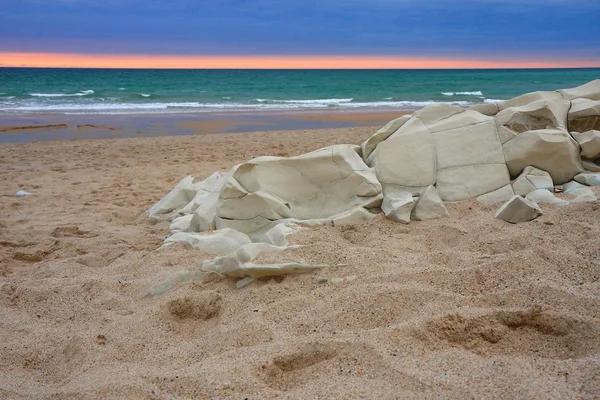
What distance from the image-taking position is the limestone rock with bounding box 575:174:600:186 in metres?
4.80

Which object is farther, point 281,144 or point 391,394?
point 281,144

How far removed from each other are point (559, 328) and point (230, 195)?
9.74 ft

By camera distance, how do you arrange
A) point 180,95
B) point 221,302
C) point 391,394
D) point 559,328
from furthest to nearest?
point 180,95 → point 221,302 → point 559,328 → point 391,394

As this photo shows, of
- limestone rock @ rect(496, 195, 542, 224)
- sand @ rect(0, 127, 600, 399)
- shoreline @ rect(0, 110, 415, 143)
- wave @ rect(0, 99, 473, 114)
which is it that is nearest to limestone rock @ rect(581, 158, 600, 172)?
sand @ rect(0, 127, 600, 399)

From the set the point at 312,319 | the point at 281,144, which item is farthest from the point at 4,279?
the point at 281,144

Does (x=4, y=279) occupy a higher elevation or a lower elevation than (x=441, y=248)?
lower

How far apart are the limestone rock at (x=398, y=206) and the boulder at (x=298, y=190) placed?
11cm

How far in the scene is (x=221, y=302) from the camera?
335cm

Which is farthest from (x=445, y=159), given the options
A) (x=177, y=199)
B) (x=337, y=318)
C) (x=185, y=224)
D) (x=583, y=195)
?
(x=177, y=199)

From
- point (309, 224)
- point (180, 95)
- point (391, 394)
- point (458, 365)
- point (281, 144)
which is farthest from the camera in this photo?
point (180, 95)

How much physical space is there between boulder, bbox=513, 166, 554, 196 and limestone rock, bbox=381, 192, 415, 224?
1002 millimetres

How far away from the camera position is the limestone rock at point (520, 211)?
411 centimetres

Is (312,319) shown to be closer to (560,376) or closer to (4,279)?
(560,376)

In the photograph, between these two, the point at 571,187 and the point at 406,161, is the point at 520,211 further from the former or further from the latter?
the point at 406,161
